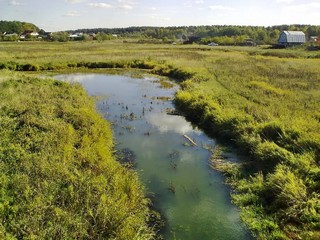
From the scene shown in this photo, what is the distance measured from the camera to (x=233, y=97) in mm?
20359

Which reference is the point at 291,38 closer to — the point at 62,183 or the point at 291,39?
the point at 291,39

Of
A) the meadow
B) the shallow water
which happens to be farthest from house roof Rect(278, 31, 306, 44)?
the shallow water

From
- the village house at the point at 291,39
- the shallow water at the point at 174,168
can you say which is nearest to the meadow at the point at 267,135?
→ the shallow water at the point at 174,168

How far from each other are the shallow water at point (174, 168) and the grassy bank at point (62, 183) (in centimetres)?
95

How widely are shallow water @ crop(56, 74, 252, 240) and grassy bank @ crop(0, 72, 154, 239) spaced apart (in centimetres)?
95

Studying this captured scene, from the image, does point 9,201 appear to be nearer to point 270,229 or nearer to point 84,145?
point 84,145

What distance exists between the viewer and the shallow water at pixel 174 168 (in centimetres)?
890

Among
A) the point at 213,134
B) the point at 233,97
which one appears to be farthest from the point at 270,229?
the point at 233,97

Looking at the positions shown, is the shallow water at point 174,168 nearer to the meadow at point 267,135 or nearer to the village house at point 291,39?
the meadow at point 267,135

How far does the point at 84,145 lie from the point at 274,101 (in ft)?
39.2

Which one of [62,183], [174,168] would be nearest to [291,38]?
[174,168]

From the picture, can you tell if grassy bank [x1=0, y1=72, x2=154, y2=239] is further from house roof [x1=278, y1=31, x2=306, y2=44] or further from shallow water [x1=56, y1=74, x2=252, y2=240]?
house roof [x1=278, y1=31, x2=306, y2=44]

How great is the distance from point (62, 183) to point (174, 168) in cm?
494

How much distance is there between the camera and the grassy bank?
713 cm
